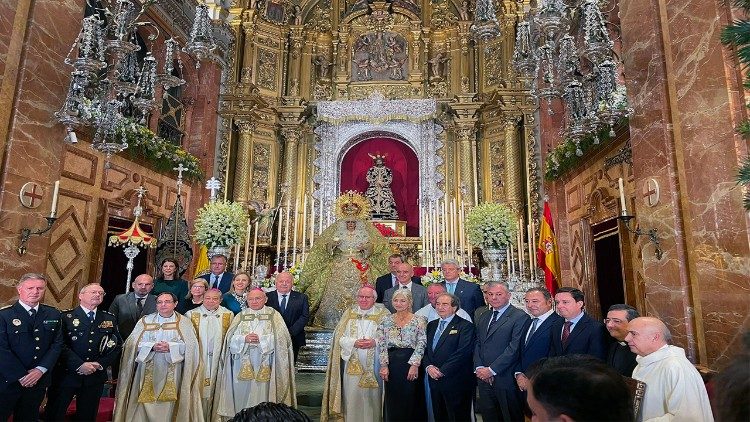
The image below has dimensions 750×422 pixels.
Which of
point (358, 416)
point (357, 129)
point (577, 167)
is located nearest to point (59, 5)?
point (358, 416)

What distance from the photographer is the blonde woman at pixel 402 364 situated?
4.52m

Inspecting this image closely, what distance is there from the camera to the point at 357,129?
510 inches

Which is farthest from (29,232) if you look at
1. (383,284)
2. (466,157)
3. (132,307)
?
(466,157)

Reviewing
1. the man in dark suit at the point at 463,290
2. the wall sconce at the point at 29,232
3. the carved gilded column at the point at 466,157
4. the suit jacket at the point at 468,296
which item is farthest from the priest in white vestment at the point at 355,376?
the carved gilded column at the point at 466,157

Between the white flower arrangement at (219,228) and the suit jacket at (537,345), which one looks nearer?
the suit jacket at (537,345)

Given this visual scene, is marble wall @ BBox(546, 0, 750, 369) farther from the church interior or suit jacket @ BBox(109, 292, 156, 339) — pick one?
suit jacket @ BBox(109, 292, 156, 339)

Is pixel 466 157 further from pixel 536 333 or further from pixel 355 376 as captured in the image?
pixel 536 333

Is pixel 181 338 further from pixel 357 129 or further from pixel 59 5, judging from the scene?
pixel 357 129

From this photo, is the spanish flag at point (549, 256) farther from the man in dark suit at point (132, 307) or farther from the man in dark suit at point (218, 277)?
the man in dark suit at point (132, 307)

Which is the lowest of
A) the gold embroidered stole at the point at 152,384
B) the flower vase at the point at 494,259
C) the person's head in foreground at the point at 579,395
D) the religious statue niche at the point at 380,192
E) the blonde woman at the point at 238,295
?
the gold embroidered stole at the point at 152,384

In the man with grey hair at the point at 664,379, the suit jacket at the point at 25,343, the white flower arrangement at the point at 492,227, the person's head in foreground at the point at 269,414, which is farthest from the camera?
the white flower arrangement at the point at 492,227

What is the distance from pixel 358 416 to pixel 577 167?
6507mm

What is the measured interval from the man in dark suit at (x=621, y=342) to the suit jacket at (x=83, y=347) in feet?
14.5

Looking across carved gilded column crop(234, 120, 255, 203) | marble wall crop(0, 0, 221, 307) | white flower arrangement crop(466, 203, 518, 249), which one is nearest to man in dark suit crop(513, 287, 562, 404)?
white flower arrangement crop(466, 203, 518, 249)
